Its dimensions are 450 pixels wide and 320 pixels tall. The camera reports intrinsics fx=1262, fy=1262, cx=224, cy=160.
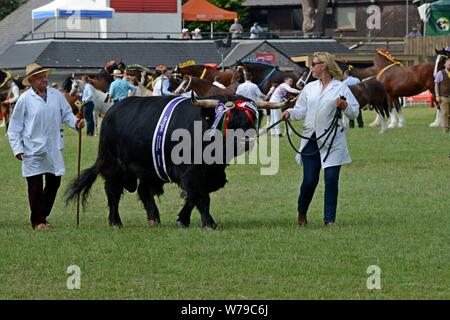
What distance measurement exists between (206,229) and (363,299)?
4366mm

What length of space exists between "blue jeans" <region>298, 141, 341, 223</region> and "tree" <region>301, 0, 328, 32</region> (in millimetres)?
58719

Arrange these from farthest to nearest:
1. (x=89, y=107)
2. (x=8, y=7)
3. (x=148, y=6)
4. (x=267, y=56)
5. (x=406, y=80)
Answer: (x=8, y=7), (x=148, y=6), (x=267, y=56), (x=406, y=80), (x=89, y=107)

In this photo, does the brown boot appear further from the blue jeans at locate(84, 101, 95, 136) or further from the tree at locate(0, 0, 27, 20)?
the tree at locate(0, 0, 27, 20)

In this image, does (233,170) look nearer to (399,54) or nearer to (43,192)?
(43,192)

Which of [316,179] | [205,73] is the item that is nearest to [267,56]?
[205,73]

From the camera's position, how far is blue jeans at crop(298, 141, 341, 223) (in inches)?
547

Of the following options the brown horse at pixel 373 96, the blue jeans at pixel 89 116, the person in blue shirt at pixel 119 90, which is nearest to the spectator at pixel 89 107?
the blue jeans at pixel 89 116

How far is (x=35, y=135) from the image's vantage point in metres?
14.0

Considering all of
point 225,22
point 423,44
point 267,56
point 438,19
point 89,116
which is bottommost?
point 89,116

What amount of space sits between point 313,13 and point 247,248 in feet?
202

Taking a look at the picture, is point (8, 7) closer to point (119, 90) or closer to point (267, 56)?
point (267, 56)

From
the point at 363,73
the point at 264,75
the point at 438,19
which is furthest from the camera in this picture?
the point at 438,19

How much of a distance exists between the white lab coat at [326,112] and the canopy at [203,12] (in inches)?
2076

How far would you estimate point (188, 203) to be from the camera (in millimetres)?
13852
